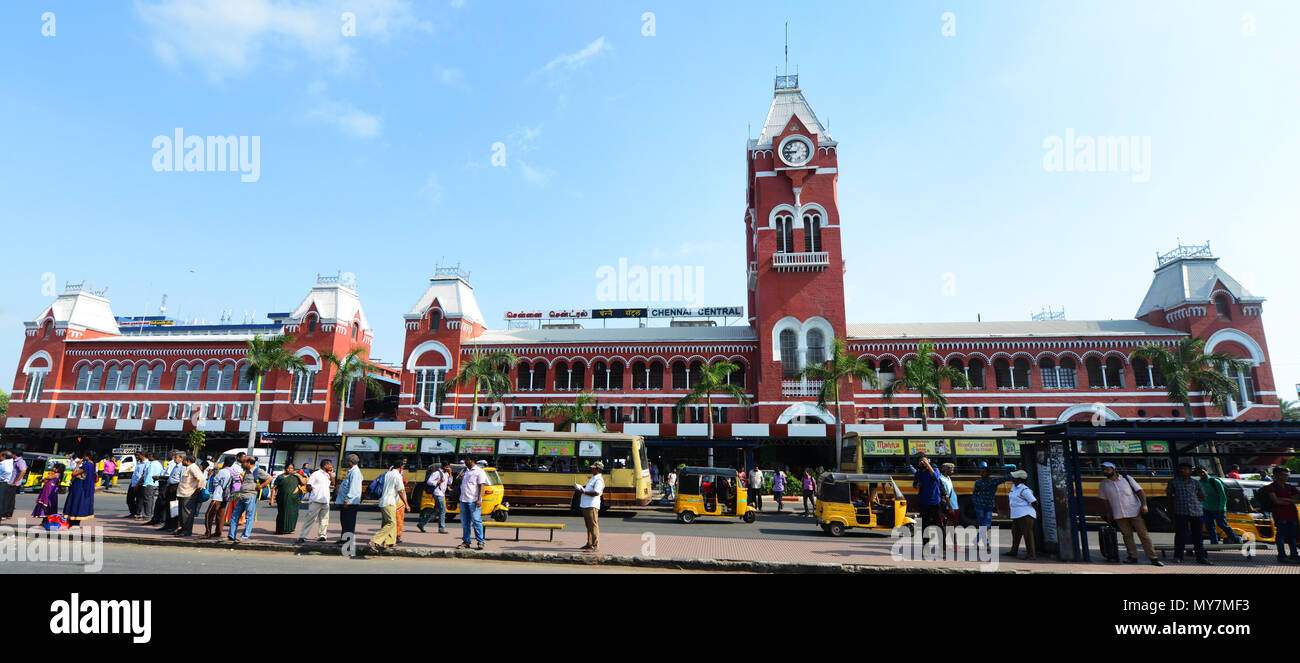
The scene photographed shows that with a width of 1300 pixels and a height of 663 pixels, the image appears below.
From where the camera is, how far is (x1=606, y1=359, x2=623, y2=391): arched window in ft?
129

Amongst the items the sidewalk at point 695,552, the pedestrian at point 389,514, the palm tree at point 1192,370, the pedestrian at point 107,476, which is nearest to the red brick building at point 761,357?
the palm tree at point 1192,370

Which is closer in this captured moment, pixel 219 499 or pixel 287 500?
pixel 219 499

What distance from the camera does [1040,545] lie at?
12367 millimetres

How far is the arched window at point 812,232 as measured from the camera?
129ft

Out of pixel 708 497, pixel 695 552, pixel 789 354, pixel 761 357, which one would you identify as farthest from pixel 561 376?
pixel 695 552

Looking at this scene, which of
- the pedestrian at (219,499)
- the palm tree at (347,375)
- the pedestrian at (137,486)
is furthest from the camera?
the palm tree at (347,375)

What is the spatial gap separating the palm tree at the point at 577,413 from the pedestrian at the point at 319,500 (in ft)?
76.5

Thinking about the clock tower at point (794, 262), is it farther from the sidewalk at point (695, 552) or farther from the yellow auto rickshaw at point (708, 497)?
the sidewalk at point (695, 552)

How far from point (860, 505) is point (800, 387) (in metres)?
20.7

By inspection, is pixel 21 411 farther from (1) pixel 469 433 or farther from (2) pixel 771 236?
(2) pixel 771 236

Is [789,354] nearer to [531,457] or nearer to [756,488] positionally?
[756,488]

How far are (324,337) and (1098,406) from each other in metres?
48.8

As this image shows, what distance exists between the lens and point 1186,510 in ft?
39.1
